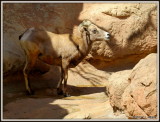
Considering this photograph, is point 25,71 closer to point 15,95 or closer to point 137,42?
point 15,95

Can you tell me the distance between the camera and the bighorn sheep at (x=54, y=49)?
1028 centimetres

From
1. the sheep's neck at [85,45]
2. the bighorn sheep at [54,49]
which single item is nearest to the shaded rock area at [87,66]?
the bighorn sheep at [54,49]

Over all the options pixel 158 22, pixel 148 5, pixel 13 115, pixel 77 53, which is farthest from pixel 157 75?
pixel 148 5

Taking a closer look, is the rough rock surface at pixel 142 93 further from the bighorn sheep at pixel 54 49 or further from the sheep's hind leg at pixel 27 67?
the sheep's hind leg at pixel 27 67

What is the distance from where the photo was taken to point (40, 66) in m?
11.6

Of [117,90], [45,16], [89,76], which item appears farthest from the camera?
[45,16]

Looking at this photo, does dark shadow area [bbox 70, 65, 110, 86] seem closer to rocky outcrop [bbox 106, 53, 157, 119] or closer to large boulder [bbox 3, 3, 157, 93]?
large boulder [bbox 3, 3, 157, 93]

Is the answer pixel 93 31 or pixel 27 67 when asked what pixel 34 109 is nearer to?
pixel 27 67

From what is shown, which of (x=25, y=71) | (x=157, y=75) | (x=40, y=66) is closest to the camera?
(x=157, y=75)

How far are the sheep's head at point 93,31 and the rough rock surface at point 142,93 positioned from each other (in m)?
4.39

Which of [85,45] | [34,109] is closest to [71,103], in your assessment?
[34,109]

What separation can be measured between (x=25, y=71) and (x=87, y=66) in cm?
340

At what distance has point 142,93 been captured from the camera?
5750 millimetres

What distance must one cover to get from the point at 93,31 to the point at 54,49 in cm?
142
